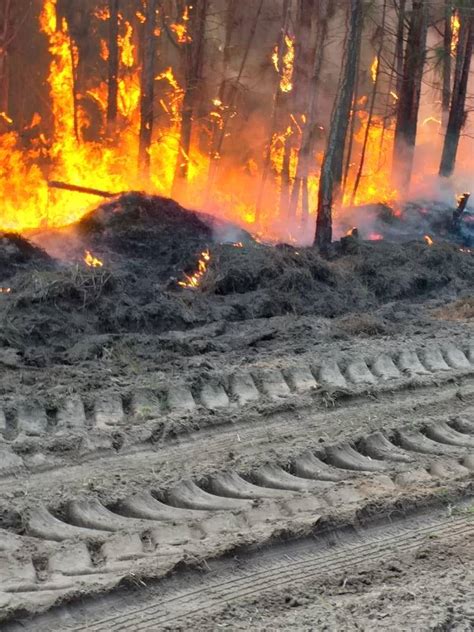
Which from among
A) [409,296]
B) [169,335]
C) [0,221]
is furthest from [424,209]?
[169,335]

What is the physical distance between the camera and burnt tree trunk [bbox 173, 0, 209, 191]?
23.7m

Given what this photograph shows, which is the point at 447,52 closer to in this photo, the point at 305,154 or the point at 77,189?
the point at 305,154

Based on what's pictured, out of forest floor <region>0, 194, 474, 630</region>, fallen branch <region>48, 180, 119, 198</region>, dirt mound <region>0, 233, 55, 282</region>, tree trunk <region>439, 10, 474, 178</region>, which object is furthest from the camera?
tree trunk <region>439, 10, 474, 178</region>

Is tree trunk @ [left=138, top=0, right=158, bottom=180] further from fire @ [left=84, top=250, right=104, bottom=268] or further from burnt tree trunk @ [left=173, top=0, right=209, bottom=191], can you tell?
fire @ [left=84, top=250, right=104, bottom=268]

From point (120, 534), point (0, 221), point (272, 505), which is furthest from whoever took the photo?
point (0, 221)

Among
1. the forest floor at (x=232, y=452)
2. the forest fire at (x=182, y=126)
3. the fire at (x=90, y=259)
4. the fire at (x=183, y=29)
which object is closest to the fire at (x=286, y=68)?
the forest fire at (x=182, y=126)

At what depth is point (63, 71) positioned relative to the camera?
91.5 feet

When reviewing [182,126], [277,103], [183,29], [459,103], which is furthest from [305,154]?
[183,29]

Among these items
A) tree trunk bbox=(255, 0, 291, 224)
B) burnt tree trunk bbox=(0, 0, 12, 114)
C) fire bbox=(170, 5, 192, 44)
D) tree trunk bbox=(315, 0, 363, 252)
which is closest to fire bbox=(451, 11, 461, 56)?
tree trunk bbox=(255, 0, 291, 224)

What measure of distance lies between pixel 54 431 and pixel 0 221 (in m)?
10.8

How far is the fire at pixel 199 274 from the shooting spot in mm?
11597

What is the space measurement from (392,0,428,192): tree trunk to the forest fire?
311 millimetres

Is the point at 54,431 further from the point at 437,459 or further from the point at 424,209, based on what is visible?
the point at 424,209

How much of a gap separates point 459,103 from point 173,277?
50.6ft
